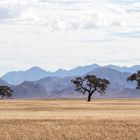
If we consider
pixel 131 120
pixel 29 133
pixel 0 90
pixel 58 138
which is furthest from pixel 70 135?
pixel 0 90

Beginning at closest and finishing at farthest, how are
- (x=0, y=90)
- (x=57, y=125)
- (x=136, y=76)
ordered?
1. (x=57, y=125)
2. (x=136, y=76)
3. (x=0, y=90)

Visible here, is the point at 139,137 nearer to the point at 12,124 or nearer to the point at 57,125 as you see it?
the point at 57,125

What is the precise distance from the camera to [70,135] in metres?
46.3

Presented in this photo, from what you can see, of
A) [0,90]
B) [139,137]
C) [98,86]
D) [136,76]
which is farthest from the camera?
[0,90]

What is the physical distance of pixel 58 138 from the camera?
46.0 metres

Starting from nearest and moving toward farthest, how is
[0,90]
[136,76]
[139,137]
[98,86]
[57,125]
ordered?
[139,137] → [57,125] → [136,76] → [98,86] → [0,90]

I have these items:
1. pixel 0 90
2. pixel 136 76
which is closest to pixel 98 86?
pixel 136 76

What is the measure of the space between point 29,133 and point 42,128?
5.45 ft

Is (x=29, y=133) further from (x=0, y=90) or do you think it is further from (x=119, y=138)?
(x=0, y=90)

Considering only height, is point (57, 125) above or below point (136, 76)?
below

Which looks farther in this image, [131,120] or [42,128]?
[131,120]

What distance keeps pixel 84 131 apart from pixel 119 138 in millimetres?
3623

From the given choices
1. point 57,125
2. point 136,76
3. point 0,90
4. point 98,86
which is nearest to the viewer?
point 57,125

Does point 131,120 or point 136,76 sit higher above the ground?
point 136,76
